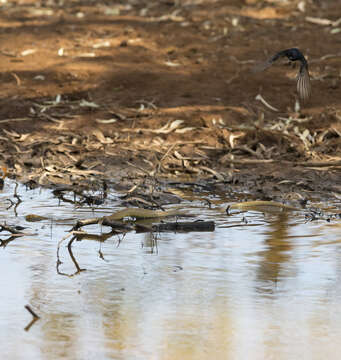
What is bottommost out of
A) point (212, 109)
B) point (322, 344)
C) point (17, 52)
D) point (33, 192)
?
point (322, 344)

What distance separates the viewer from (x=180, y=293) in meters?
3.80

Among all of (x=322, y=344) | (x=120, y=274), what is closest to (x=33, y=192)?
(x=120, y=274)

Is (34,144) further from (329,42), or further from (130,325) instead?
(329,42)

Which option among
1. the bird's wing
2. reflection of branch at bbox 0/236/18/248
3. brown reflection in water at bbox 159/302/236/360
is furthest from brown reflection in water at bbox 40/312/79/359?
the bird's wing

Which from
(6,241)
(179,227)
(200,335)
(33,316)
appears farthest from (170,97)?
(200,335)

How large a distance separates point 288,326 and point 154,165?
11.1 feet

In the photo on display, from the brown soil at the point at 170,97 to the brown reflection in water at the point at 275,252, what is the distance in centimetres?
105

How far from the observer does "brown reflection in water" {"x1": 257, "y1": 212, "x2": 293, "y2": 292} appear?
13.5ft

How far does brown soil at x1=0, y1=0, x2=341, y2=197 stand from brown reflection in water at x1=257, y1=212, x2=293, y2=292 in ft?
3.45

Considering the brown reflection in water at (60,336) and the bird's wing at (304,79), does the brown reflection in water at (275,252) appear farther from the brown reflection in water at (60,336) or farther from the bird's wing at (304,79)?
the bird's wing at (304,79)

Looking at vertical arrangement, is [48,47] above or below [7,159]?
above

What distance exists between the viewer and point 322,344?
3205mm

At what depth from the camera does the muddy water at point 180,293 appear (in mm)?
3191

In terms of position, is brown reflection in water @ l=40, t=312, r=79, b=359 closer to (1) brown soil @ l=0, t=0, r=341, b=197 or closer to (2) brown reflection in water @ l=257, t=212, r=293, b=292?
(2) brown reflection in water @ l=257, t=212, r=293, b=292
